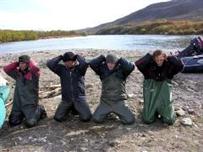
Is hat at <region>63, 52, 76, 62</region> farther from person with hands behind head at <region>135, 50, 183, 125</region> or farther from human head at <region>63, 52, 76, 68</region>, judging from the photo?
person with hands behind head at <region>135, 50, 183, 125</region>

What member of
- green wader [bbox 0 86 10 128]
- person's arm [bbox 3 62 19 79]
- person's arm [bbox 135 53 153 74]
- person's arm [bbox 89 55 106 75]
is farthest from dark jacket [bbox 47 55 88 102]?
green wader [bbox 0 86 10 128]

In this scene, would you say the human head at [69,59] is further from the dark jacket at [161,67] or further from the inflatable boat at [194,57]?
the inflatable boat at [194,57]

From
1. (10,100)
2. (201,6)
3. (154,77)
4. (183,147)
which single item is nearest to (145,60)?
(154,77)

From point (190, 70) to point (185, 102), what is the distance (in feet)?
19.1

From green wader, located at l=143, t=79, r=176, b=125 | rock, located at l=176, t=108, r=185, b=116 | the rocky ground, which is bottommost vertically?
the rocky ground

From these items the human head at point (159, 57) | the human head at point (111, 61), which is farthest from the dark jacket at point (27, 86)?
the human head at point (159, 57)

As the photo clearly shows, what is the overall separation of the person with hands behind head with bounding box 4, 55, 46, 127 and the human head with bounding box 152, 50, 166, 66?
2.43m

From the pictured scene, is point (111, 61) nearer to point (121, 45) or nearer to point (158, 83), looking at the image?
point (158, 83)

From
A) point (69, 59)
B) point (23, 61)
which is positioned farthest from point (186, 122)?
point (23, 61)

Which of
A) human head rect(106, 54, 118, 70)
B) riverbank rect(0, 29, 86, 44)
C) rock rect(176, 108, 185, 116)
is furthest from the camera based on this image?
riverbank rect(0, 29, 86, 44)

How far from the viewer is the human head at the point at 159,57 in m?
9.92

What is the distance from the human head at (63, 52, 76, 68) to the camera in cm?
1023

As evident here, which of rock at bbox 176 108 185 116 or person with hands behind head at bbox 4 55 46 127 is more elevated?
person with hands behind head at bbox 4 55 46 127

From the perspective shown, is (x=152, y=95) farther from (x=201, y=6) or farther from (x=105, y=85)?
(x=201, y=6)
